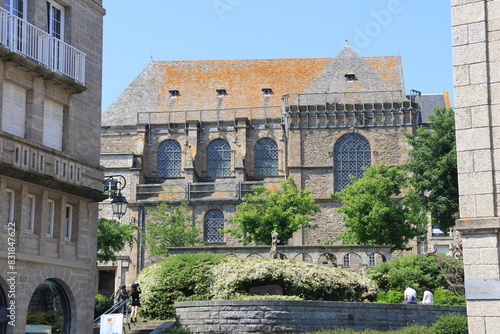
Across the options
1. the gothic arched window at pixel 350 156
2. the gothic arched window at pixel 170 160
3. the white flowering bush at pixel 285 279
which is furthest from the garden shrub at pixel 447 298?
the gothic arched window at pixel 170 160

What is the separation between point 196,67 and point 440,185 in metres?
27.0

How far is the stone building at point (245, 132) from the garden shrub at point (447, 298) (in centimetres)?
1969

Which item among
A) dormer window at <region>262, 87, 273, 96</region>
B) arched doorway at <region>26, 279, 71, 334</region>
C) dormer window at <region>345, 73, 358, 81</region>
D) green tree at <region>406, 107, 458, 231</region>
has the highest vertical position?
dormer window at <region>262, 87, 273, 96</region>

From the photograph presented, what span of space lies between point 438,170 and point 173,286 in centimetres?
1763

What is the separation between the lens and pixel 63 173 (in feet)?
64.3

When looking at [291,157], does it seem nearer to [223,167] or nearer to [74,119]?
[223,167]

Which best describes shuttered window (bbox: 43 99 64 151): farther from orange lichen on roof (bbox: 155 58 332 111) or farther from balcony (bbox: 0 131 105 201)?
orange lichen on roof (bbox: 155 58 332 111)

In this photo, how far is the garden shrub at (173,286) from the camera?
79.4 feet

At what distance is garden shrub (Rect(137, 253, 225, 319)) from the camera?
24.2 metres

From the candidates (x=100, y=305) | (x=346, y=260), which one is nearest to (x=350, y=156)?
(x=346, y=260)

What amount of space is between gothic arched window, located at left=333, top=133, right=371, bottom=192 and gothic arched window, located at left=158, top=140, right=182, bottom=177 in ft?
36.1

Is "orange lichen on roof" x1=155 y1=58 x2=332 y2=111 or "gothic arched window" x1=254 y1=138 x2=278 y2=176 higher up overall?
"orange lichen on roof" x1=155 y1=58 x2=332 y2=111

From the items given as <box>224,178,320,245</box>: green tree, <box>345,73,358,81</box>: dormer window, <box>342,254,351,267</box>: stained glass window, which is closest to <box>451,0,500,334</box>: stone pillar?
<box>342,254,351,267</box>: stained glass window

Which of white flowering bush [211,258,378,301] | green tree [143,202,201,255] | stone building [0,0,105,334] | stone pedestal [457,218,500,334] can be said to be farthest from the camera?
green tree [143,202,201,255]
